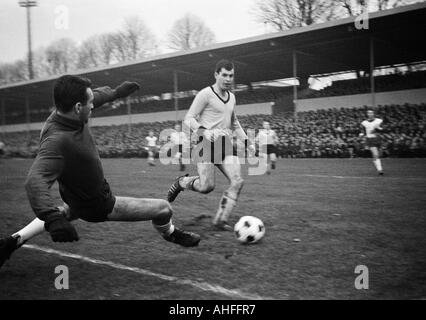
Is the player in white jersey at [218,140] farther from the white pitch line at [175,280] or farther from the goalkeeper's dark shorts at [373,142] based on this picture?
the goalkeeper's dark shorts at [373,142]

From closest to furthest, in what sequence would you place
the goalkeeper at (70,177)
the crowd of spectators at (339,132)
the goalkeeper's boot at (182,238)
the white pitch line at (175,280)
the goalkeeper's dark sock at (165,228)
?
the goalkeeper at (70,177) → the white pitch line at (175,280) → the goalkeeper's dark sock at (165,228) → the goalkeeper's boot at (182,238) → the crowd of spectators at (339,132)

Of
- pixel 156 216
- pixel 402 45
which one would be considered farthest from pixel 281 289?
pixel 402 45

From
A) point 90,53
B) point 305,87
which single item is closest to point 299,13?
point 305,87

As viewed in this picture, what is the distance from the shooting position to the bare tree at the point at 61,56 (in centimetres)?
6538

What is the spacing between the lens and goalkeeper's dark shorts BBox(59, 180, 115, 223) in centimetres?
332

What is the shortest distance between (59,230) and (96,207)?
2.28ft

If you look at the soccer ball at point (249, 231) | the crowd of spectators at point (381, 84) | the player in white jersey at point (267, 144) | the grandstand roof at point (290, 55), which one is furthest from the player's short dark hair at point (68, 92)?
the crowd of spectators at point (381, 84)

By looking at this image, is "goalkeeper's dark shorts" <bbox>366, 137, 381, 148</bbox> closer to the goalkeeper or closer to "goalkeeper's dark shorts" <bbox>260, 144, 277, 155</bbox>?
"goalkeeper's dark shorts" <bbox>260, 144, 277, 155</bbox>

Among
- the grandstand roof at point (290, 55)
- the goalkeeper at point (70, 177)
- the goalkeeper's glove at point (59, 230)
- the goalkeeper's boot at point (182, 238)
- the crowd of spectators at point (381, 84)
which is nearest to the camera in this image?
the goalkeeper's glove at point (59, 230)

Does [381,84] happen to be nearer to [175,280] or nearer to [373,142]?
[373,142]

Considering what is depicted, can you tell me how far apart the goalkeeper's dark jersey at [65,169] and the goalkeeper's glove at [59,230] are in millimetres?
59

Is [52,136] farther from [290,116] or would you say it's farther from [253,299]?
[290,116]

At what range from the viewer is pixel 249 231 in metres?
4.47

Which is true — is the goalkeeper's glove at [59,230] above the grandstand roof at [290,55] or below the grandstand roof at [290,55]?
below
